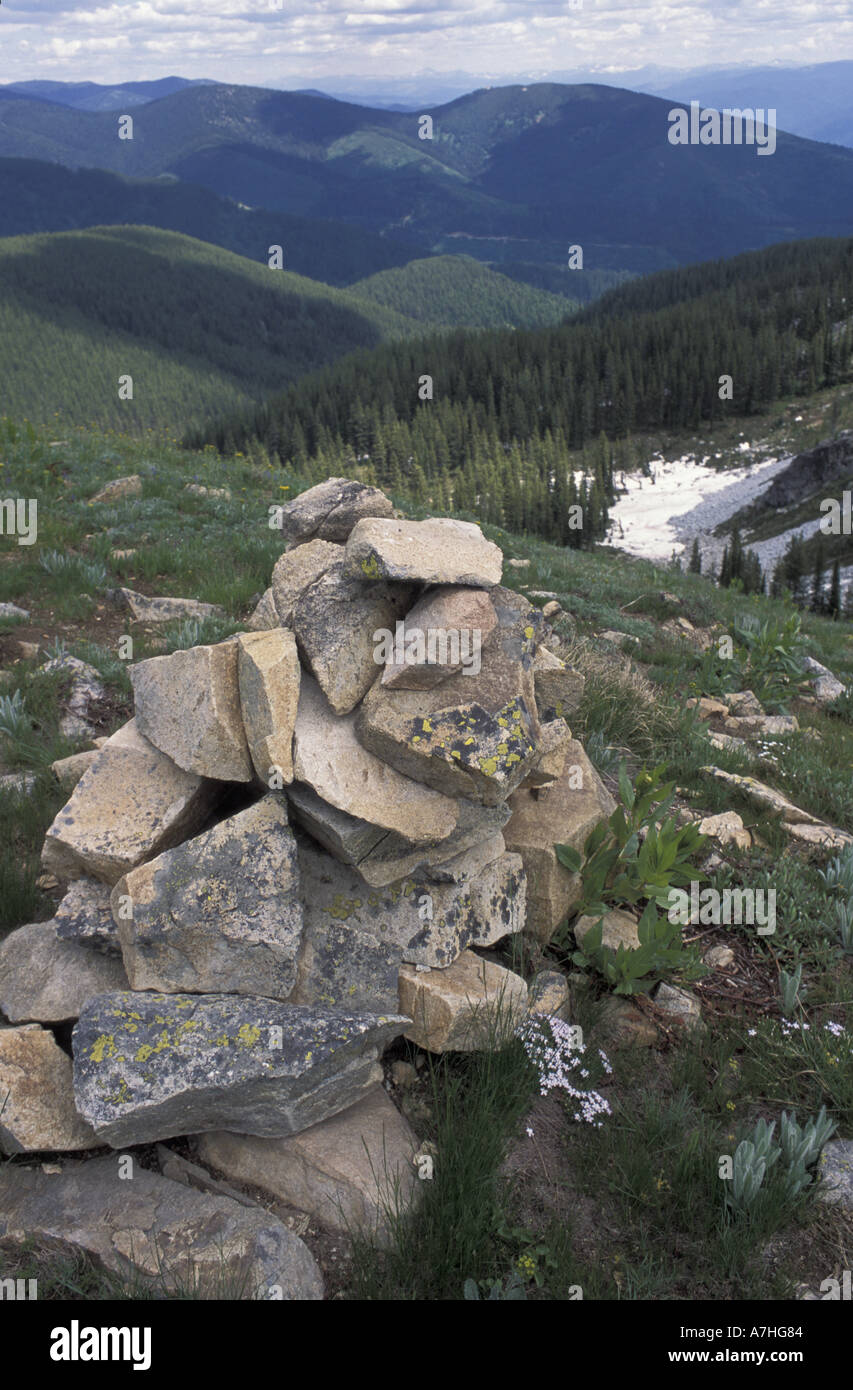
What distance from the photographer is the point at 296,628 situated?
5375 millimetres

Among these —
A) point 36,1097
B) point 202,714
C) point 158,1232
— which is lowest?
point 158,1232

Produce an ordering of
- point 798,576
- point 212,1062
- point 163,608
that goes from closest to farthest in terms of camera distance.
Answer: point 212,1062 < point 163,608 < point 798,576

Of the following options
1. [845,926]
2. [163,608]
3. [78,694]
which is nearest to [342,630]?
[78,694]

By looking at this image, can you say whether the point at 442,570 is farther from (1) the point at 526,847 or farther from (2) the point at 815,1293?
(2) the point at 815,1293

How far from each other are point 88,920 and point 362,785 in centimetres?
173

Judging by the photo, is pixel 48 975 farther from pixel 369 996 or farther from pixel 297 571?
pixel 297 571

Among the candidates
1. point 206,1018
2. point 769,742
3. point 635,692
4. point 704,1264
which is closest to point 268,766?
point 206,1018

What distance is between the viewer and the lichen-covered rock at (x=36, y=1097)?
13.1 feet

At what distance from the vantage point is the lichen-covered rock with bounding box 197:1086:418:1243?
3.99 meters

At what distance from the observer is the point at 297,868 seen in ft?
15.3

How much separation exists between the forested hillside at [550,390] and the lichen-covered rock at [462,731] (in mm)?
116193

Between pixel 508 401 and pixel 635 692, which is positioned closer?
pixel 635 692

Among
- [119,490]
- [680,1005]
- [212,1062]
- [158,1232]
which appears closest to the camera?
[158,1232]

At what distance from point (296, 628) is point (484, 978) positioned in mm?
2473
